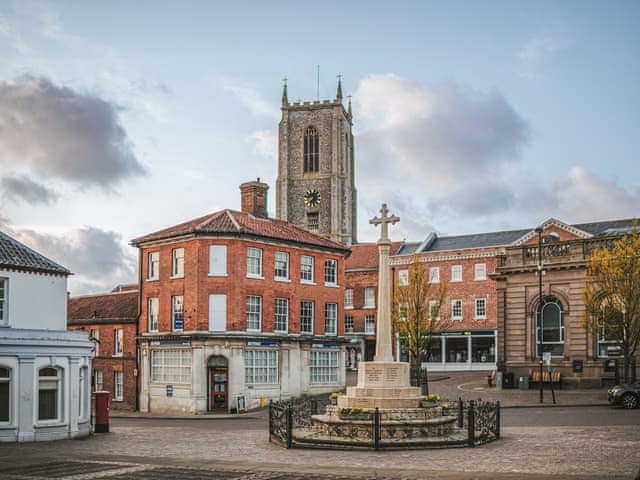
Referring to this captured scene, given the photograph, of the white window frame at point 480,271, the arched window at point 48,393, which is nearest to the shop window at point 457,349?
the white window frame at point 480,271

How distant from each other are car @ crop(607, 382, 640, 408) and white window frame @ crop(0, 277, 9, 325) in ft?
81.5

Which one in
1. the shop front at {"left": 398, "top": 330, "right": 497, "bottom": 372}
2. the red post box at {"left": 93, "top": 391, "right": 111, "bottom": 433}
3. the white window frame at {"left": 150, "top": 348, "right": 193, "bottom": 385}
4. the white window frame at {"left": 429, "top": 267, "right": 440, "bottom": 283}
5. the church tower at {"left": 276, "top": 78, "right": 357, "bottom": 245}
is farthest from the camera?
the church tower at {"left": 276, "top": 78, "right": 357, "bottom": 245}

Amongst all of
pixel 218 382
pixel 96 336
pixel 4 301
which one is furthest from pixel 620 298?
pixel 96 336

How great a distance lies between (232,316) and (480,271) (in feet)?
98.9

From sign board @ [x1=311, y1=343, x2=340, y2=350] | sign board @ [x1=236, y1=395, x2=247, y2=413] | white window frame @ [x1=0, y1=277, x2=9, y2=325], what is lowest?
sign board @ [x1=236, y1=395, x2=247, y2=413]

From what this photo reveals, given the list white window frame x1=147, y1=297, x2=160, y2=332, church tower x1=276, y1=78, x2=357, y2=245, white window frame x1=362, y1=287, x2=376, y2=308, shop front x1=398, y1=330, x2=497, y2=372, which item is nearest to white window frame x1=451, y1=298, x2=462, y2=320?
shop front x1=398, y1=330, x2=497, y2=372

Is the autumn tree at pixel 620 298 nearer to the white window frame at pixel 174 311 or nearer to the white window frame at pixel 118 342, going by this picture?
the white window frame at pixel 174 311

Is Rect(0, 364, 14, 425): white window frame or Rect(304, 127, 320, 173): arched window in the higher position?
Rect(304, 127, 320, 173): arched window

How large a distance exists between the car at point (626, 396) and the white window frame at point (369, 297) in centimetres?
3712

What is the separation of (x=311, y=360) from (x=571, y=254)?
53.0ft

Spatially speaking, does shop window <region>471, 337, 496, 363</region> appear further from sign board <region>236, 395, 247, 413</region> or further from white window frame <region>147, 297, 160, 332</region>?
white window frame <region>147, 297, 160, 332</region>

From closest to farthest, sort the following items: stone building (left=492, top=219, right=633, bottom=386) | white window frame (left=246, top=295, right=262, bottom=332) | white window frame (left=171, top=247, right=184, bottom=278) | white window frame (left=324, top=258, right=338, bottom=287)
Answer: white window frame (left=246, top=295, right=262, bottom=332) < white window frame (left=171, top=247, right=184, bottom=278) < stone building (left=492, top=219, right=633, bottom=386) < white window frame (left=324, top=258, right=338, bottom=287)

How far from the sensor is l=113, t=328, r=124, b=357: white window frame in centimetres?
4750

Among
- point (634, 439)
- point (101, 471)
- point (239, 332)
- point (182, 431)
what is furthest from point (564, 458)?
point (239, 332)
